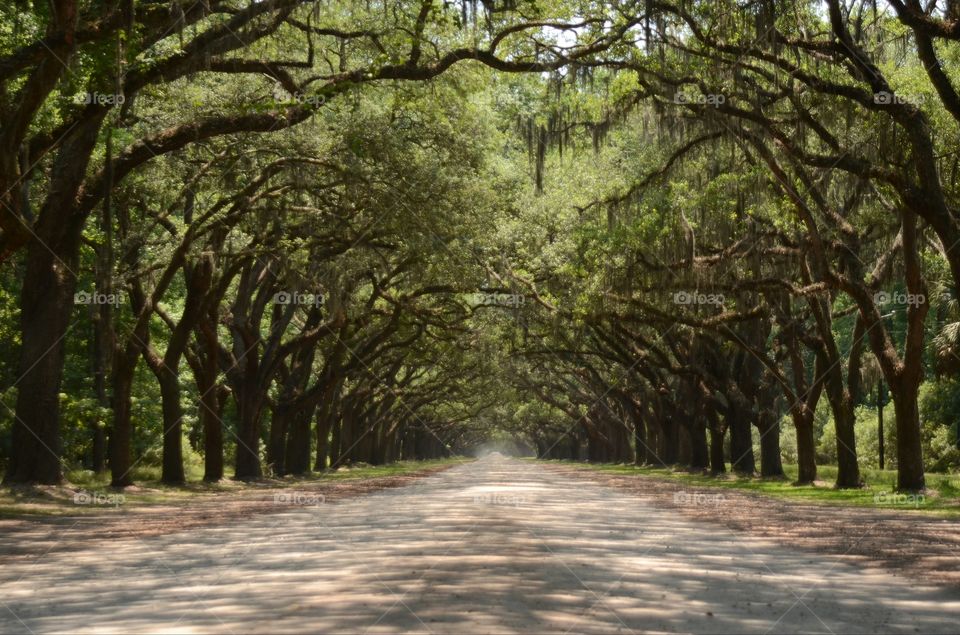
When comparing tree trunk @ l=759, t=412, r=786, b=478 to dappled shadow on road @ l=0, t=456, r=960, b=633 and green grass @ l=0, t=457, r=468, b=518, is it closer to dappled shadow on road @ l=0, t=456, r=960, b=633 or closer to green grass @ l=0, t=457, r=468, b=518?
green grass @ l=0, t=457, r=468, b=518

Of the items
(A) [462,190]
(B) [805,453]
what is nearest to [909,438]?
(B) [805,453]

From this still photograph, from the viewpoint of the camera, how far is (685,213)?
98.3 ft

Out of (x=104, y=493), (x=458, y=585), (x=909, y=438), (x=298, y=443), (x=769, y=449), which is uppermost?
(x=909, y=438)

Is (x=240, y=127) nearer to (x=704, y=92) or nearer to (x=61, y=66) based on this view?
(x=61, y=66)

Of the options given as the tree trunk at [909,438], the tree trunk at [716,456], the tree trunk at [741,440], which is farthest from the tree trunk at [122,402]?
the tree trunk at [716,456]

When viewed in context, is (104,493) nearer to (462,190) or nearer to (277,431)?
(462,190)

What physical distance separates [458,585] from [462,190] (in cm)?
1560

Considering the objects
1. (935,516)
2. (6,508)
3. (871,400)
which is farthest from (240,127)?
(871,400)

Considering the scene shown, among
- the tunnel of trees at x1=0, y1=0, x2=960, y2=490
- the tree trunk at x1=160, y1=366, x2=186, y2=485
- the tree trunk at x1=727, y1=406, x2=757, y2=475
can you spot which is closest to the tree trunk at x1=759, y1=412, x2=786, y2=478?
the tunnel of trees at x1=0, y1=0, x2=960, y2=490

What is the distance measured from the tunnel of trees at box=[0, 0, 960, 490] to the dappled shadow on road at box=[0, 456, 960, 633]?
7.17 meters

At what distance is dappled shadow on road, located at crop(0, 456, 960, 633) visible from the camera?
282 inches

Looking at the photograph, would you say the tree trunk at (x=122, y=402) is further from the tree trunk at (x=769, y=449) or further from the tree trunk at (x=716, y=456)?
the tree trunk at (x=716, y=456)

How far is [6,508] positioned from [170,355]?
10529 millimetres

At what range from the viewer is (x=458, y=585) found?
8.70m
